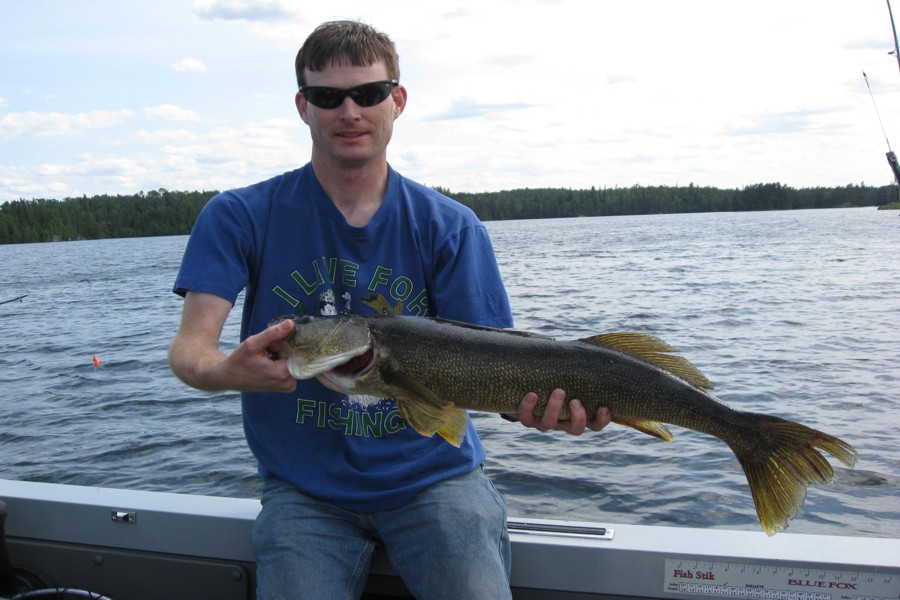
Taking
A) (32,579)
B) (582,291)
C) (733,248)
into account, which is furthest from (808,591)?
(733,248)

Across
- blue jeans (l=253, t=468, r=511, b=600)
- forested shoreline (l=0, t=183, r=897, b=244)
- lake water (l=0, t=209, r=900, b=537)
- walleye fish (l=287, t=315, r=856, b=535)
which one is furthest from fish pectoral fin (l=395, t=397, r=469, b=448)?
forested shoreline (l=0, t=183, r=897, b=244)

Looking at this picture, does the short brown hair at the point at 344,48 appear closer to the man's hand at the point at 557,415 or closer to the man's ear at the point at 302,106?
the man's ear at the point at 302,106

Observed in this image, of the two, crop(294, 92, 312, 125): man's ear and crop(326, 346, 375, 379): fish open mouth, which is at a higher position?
crop(294, 92, 312, 125): man's ear

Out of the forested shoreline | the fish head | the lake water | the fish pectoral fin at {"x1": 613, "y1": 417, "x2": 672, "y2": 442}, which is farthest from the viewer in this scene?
the forested shoreline

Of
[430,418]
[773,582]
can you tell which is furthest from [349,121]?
[773,582]

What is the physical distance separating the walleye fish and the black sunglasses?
35.4 inches

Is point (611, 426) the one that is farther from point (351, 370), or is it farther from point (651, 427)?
point (351, 370)

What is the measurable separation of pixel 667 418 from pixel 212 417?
8.90 metres

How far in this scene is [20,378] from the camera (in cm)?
1490

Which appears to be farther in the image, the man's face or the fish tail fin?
the man's face

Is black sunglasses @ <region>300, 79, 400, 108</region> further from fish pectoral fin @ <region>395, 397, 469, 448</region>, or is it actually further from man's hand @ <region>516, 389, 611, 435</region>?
man's hand @ <region>516, 389, 611, 435</region>

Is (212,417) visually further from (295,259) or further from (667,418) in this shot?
(667,418)

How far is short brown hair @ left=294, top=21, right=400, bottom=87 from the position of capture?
332 centimetres

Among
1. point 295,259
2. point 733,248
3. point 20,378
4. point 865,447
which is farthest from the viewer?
point 733,248
